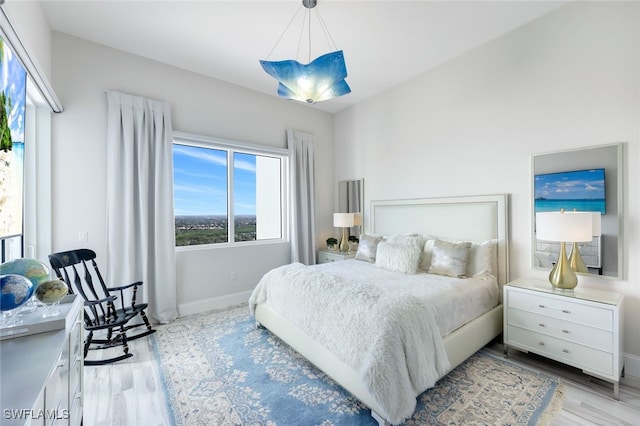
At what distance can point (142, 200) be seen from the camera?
3096mm

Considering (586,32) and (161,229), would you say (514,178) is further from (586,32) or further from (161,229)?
(161,229)

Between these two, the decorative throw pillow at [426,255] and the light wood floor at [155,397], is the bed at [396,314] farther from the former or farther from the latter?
the light wood floor at [155,397]

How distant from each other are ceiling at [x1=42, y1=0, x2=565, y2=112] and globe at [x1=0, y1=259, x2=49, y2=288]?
2383mm

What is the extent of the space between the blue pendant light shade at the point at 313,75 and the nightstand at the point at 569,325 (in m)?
2.43

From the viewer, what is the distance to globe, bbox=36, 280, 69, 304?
4.30 ft

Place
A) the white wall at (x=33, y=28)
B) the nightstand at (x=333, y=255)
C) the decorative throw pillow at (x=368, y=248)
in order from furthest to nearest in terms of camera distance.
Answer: the nightstand at (x=333, y=255) < the decorative throw pillow at (x=368, y=248) < the white wall at (x=33, y=28)

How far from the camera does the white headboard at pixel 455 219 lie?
2.86 meters

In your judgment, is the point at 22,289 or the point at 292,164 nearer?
the point at 22,289

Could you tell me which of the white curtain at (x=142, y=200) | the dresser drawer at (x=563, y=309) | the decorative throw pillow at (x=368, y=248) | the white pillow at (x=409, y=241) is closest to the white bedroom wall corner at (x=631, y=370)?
the dresser drawer at (x=563, y=309)

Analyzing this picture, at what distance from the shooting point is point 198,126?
3.61m

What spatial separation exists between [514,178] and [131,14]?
416 cm

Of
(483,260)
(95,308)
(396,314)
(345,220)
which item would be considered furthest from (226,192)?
(483,260)

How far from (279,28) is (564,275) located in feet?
11.4

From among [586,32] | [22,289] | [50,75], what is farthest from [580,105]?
[50,75]
